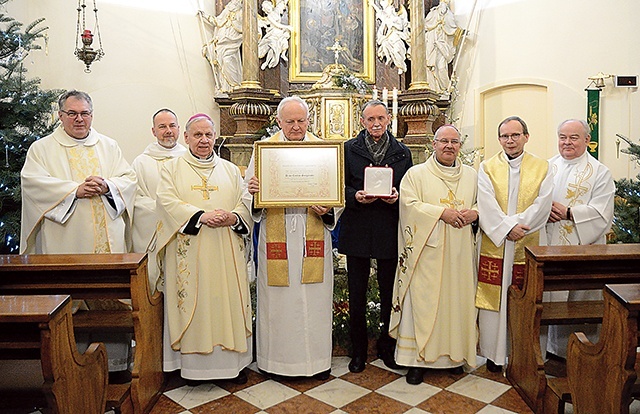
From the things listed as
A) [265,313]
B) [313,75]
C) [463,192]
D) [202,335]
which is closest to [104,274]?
[202,335]

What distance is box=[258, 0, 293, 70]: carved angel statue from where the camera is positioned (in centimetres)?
900

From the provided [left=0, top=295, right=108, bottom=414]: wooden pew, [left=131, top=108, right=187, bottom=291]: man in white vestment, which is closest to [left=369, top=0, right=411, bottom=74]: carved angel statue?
[left=131, top=108, right=187, bottom=291]: man in white vestment

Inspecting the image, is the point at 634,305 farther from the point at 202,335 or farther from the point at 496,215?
the point at 202,335

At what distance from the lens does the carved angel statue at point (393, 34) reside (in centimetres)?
904

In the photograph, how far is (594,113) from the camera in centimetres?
789

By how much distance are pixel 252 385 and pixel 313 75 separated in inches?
239

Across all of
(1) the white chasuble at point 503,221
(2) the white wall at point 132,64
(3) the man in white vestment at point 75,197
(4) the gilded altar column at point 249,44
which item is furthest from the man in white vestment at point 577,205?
(2) the white wall at point 132,64

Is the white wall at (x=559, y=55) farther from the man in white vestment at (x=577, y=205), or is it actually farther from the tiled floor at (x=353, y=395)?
the tiled floor at (x=353, y=395)

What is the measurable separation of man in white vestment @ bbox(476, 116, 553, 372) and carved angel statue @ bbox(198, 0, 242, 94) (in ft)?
18.7

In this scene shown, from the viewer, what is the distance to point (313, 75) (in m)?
9.20

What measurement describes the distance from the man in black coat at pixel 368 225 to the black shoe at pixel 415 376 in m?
0.25

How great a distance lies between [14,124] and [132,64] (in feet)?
13.5

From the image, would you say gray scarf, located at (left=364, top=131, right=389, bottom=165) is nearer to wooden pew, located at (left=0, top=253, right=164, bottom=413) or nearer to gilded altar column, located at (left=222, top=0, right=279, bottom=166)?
wooden pew, located at (left=0, top=253, right=164, bottom=413)

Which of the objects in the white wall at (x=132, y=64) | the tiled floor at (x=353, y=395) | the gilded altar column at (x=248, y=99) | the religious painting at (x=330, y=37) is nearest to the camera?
the tiled floor at (x=353, y=395)
